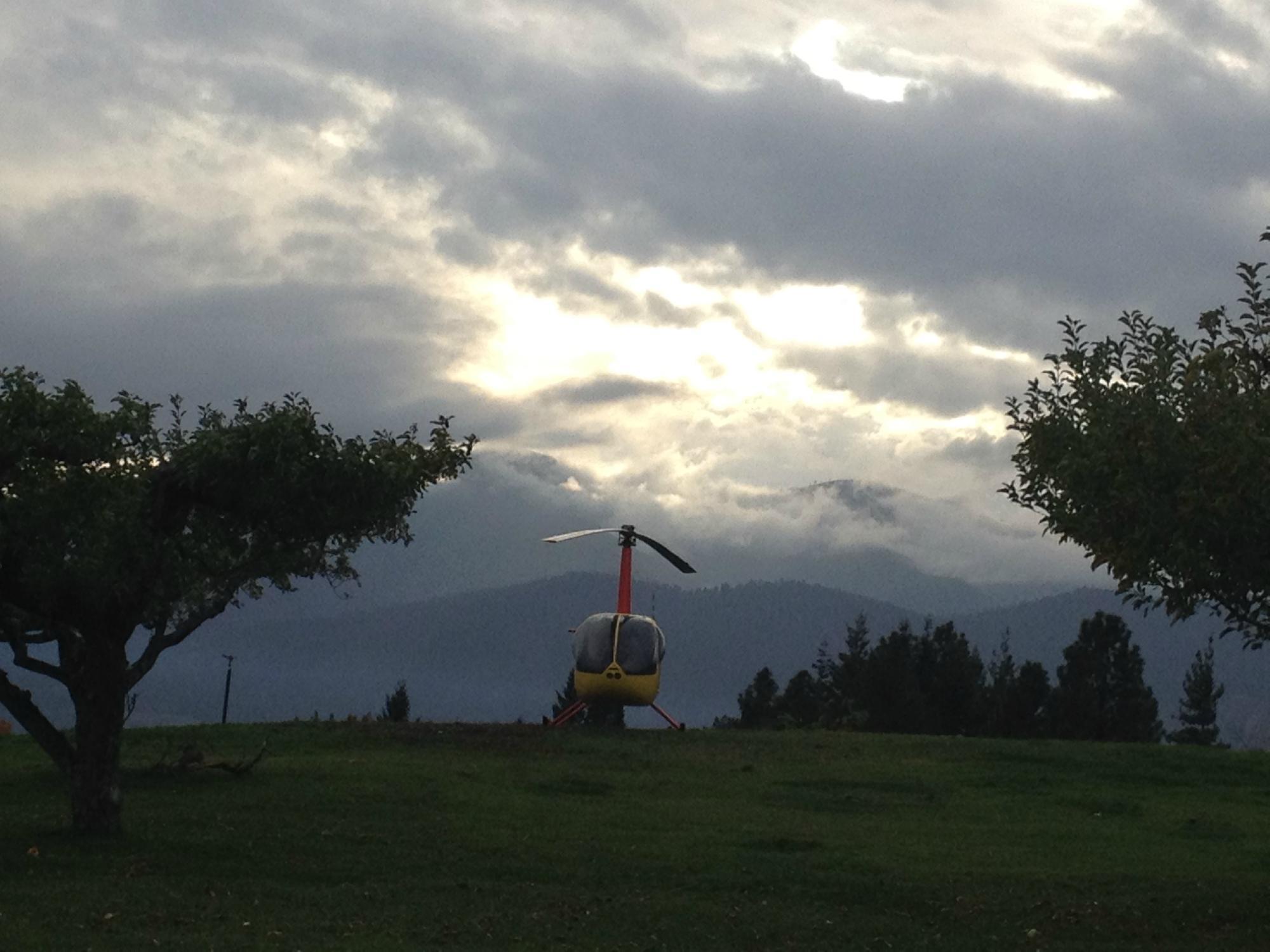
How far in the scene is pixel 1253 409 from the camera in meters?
22.7

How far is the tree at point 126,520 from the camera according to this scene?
91.4 feet

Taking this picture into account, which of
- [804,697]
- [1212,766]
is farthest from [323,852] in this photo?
[804,697]

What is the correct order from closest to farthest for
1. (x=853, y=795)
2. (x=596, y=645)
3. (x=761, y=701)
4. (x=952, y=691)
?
1. (x=853, y=795)
2. (x=596, y=645)
3. (x=952, y=691)
4. (x=761, y=701)

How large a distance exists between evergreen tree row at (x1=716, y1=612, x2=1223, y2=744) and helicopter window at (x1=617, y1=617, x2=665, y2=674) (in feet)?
115

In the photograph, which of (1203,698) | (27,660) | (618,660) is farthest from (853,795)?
(1203,698)

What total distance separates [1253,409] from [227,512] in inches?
716

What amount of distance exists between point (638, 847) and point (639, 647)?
23.6 m

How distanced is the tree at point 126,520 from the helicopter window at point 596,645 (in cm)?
2525

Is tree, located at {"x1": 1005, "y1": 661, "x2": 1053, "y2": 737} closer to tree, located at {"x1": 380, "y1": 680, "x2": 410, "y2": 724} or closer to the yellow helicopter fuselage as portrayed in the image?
tree, located at {"x1": 380, "y1": 680, "x2": 410, "y2": 724}

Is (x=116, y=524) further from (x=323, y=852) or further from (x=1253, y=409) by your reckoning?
(x=1253, y=409)

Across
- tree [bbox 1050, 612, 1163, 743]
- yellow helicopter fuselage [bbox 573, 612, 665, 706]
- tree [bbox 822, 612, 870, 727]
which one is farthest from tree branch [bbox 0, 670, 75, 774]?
tree [bbox 1050, 612, 1163, 743]

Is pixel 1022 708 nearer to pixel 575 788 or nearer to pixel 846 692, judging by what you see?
pixel 846 692

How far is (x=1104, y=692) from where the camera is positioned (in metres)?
104

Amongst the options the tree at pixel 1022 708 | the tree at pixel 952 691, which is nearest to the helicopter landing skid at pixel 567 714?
the tree at pixel 1022 708
